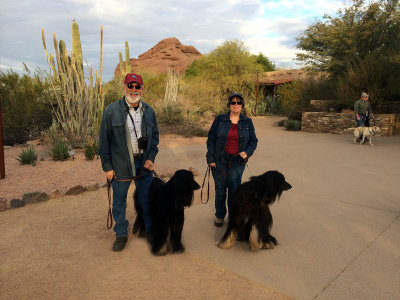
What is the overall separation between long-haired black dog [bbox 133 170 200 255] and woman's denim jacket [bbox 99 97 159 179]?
420 mm

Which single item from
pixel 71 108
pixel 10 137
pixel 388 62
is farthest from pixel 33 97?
pixel 388 62

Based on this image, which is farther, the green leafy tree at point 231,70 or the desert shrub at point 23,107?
the green leafy tree at point 231,70

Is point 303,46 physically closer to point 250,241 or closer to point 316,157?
point 316,157

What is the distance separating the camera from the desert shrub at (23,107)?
12.3m

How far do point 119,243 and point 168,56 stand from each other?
82708 mm

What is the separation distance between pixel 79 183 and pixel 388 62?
16.4 meters

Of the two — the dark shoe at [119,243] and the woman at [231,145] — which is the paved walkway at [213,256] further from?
the woman at [231,145]

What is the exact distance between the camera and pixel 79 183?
632 centimetres

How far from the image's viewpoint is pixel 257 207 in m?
3.47

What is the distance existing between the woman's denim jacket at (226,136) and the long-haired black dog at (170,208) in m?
0.87

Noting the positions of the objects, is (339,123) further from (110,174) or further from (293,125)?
(110,174)

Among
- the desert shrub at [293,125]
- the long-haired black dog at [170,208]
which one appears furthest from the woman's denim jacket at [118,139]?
the desert shrub at [293,125]

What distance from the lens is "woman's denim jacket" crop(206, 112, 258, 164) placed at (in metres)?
4.07

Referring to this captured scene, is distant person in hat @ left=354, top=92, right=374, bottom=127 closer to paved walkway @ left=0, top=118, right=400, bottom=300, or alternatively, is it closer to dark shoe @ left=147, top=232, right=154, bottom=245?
paved walkway @ left=0, top=118, right=400, bottom=300
